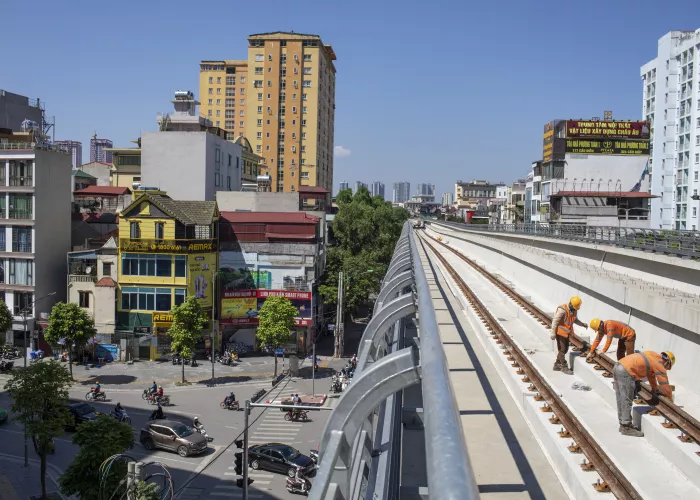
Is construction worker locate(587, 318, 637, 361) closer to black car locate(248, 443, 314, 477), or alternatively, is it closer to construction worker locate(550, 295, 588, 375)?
construction worker locate(550, 295, 588, 375)

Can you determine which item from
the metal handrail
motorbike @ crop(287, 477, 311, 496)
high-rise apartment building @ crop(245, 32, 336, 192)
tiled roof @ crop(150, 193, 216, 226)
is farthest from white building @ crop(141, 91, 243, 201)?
the metal handrail

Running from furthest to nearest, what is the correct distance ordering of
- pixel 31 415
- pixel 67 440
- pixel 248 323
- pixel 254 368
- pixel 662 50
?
pixel 662 50 → pixel 248 323 → pixel 254 368 → pixel 67 440 → pixel 31 415

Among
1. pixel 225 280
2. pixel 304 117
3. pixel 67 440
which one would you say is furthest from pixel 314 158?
pixel 67 440

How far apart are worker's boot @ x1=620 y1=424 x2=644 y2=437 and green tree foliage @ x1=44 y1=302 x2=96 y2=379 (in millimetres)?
31872

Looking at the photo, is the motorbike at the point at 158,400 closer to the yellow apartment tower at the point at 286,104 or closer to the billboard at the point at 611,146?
the billboard at the point at 611,146

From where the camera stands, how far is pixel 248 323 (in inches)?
1523

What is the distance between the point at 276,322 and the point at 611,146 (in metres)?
39.5

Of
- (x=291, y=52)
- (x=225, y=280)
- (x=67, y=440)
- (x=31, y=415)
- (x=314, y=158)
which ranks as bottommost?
(x=67, y=440)

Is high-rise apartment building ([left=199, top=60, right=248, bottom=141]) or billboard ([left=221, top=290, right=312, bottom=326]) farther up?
high-rise apartment building ([left=199, top=60, right=248, bottom=141])

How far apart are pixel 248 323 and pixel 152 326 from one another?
5537 millimetres

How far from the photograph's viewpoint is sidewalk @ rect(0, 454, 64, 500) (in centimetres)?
1981

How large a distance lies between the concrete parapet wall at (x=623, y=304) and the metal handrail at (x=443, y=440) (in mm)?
8922

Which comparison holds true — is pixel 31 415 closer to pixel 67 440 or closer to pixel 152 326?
pixel 67 440

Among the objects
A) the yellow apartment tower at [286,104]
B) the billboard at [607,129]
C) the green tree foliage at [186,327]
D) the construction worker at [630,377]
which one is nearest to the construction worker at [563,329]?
the construction worker at [630,377]
